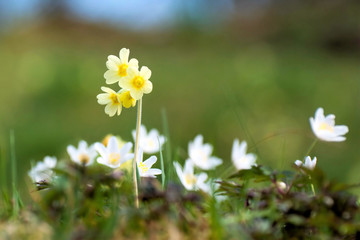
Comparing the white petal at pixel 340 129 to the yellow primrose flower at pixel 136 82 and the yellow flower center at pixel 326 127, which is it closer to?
the yellow flower center at pixel 326 127

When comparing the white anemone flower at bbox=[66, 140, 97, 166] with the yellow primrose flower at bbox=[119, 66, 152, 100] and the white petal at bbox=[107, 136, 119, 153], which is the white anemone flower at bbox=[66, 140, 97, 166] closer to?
the white petal at bbox=[107, 136, 119, 153]

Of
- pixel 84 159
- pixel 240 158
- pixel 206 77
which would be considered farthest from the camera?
pixel 206 77

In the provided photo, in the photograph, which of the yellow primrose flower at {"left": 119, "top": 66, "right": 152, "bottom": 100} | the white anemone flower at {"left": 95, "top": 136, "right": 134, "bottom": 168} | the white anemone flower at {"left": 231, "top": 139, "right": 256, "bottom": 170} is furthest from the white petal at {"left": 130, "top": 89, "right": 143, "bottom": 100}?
the white anemone flower at {"left": 231, "top": 139, "right": 256, "bottom": 170}

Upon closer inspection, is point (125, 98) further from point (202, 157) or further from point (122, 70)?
point (202, 157)

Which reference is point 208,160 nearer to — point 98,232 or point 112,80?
point 112,80

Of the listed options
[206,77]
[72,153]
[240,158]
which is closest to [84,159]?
[72,153]

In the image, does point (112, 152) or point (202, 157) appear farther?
point (202, 157)

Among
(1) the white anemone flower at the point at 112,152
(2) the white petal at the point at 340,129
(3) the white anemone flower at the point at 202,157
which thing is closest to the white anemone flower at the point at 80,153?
(1) the white anemone flower at the point at 112,152

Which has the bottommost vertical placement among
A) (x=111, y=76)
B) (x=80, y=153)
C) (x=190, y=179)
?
(x=190, y=179)
